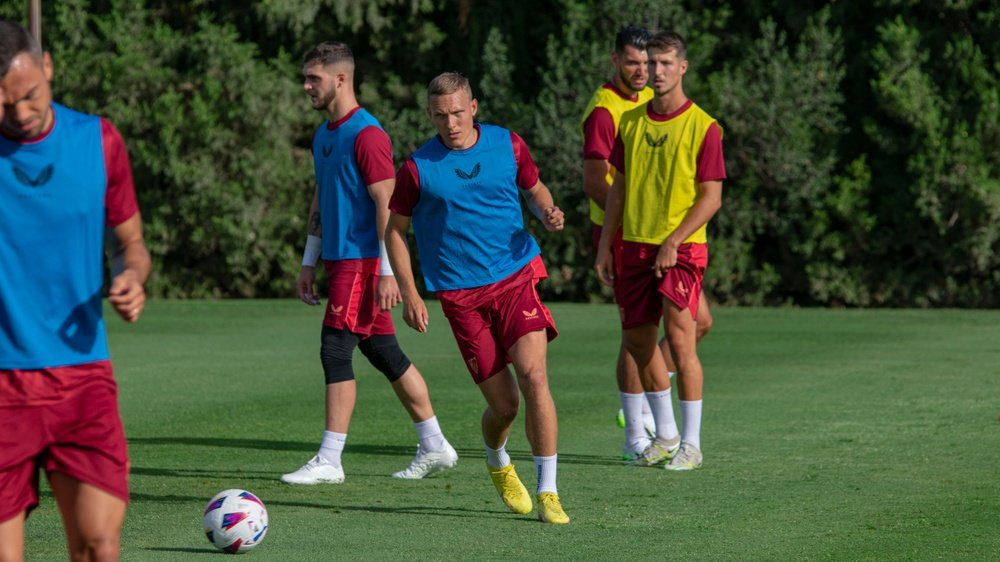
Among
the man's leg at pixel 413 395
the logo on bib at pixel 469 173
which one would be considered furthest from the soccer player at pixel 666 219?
the logo on bib at pixel 469 173

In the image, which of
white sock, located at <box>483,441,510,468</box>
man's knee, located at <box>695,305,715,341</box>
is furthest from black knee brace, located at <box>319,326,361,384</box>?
man's knee, located at <box>695,305,715,341</box>

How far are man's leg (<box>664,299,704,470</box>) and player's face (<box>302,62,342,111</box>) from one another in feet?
6.90

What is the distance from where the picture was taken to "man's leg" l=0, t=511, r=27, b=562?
14.3 feet

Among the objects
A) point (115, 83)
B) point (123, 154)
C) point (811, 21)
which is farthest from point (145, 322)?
point (123, 154)

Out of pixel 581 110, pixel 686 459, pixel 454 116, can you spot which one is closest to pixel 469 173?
pixel 454 116

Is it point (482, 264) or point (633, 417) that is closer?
point (482, 264)

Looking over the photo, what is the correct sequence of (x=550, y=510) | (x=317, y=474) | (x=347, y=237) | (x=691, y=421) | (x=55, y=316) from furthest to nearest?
(x=691, y=421) → (x=347, y=237) → (x=317, y=474) → (x=550, y=510) → (x=55, y=316)

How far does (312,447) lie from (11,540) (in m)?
5.11

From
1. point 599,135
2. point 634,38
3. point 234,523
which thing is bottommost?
point 234,523

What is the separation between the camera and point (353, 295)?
8297 millimetres

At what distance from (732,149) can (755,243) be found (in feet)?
5.83

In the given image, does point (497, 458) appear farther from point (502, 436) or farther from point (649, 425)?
point (649, 425)

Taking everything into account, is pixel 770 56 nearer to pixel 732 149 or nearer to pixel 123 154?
pixel 732 149

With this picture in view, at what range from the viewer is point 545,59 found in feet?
79.4
